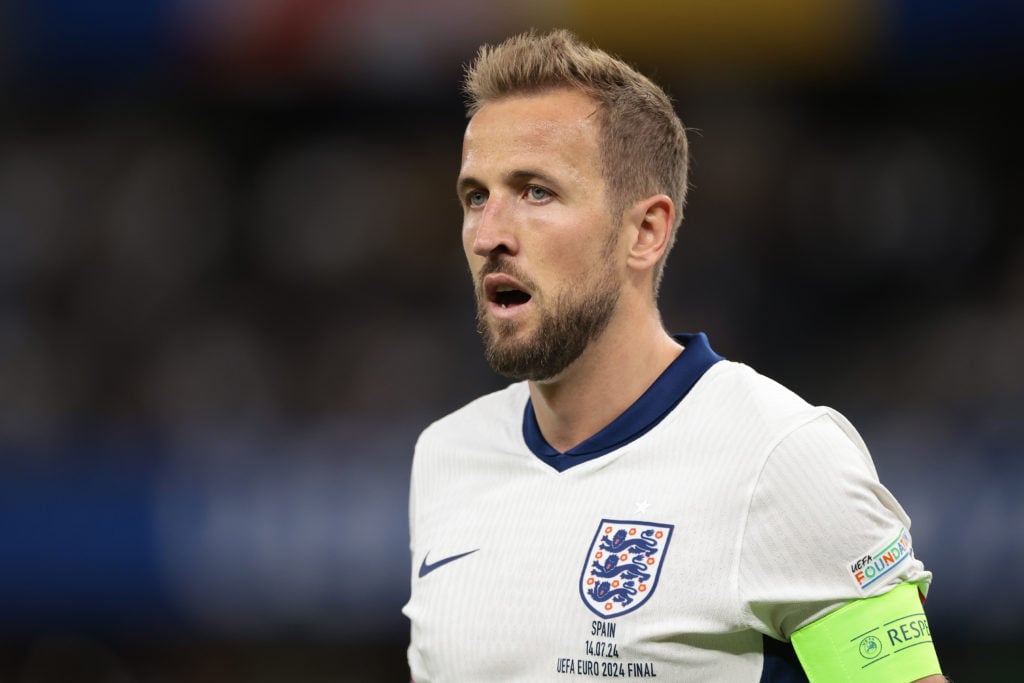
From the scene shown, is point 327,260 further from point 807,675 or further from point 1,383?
point 807,675

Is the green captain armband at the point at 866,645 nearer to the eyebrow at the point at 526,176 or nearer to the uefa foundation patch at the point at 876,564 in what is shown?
the uefa foundation patch at the point at 876,564

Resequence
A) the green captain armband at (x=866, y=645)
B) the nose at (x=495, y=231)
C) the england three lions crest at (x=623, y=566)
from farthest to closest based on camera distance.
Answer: the nose at (x=495, y=231)
the england three lions crest at (x=623, y=566)
the green captain armband at (x=866, y=645)

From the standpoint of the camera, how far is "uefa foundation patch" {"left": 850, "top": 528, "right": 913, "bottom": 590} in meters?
2.56

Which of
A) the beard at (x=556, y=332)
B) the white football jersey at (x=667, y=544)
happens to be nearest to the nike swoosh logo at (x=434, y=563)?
the white football jersey at (x=667, y=544)

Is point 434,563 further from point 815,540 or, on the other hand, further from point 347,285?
point 347,285

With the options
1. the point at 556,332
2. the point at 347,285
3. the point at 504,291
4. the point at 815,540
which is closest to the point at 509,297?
the point at 504,291

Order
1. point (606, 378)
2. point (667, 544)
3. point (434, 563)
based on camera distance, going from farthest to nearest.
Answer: point (434, 563) < point (606, 378) < point (667, 544)

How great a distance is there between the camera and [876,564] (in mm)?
2578

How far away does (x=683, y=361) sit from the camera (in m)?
3.08

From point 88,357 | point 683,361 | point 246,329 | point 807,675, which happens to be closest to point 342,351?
point 246,329

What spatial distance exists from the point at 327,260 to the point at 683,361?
6.35 metres

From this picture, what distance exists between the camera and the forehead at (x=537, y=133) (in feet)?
9.84

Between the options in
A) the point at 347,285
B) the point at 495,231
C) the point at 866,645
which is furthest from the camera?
the point at 347,285

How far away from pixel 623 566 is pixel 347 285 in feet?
21.2
